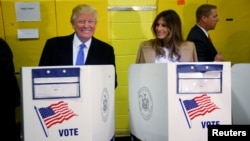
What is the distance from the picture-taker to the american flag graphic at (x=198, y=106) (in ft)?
4.25

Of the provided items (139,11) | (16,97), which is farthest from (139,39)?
(16,97)

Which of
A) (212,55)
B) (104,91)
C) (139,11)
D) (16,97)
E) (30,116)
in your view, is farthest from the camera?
(139,11)

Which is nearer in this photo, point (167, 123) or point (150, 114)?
point (167, 123)

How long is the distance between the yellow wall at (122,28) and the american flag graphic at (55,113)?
167cm

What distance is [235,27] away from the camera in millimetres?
3137

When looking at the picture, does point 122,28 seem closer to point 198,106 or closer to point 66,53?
point 66,53

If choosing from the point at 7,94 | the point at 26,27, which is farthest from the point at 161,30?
the point at 26,27

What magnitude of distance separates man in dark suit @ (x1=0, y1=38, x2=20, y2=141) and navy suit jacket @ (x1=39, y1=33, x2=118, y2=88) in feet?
0.78

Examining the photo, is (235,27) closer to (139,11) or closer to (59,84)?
(139,11)

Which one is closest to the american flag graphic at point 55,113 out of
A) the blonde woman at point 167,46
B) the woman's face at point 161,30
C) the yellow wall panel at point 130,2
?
the blonde woman at point 167,46

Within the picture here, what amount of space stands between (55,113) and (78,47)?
72 centimetres

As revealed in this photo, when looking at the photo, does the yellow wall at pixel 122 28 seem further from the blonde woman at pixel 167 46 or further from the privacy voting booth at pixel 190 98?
the privacy voting booth at pixel 190 98

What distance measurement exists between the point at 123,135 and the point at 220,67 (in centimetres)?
196

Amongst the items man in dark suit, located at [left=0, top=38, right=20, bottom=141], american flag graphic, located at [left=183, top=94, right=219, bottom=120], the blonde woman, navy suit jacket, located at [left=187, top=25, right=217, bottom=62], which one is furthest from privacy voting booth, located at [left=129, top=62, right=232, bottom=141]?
navy suit jacket, located at [left=187, top=25, right=217, bottom=62]
